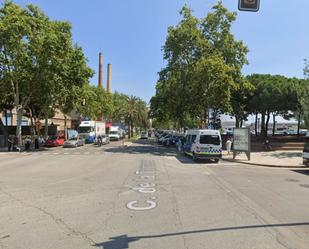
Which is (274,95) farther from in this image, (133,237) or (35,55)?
(133,237)

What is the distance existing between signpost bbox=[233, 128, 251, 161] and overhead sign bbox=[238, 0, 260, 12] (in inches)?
796

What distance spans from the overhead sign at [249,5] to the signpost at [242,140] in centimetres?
2023

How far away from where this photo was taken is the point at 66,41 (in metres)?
42.3

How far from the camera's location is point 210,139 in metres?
28.3

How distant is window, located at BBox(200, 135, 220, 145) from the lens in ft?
92.7

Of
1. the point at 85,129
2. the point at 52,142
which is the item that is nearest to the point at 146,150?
the point at 52,142

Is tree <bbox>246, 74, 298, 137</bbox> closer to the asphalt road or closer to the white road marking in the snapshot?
the asphalt road

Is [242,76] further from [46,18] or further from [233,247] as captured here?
[233,247]

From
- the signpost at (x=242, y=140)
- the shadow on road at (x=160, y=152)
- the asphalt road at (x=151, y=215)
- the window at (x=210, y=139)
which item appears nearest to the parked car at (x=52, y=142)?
the shadow on road at (x=160, y=152)

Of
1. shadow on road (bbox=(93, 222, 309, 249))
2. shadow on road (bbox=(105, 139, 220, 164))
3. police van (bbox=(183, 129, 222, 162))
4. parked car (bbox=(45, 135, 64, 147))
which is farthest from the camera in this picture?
parked car (bbox=(45, 135, 64, 147))

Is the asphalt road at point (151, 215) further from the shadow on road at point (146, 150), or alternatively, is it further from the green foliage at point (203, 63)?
the green foliage at point (203, 63)

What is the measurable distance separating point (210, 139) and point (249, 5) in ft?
62.3

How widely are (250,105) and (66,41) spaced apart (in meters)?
21.3

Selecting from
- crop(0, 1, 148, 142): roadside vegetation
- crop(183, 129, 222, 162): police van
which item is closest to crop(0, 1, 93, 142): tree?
crop(0, 1, 148, 142): roadside vegetation
